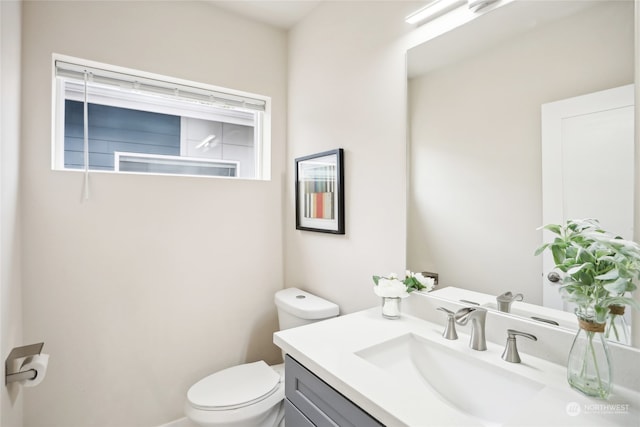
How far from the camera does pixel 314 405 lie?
977 mm

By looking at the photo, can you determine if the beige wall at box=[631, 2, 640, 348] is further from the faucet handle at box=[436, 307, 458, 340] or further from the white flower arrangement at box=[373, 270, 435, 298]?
the white flower arrangement at box=[373, 270, 435, 298]

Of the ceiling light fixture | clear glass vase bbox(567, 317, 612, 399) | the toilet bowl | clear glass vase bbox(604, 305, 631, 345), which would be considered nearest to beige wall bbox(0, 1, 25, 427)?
the toilet bowl

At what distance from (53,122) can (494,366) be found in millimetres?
2140

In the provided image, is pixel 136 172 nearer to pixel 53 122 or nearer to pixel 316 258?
pixel 53 122

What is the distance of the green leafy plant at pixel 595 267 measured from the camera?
0.71 m

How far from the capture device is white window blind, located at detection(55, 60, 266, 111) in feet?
5.42

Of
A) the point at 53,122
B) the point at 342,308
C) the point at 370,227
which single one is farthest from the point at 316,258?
the point at 53,122

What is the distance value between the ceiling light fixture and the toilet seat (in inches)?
68.7

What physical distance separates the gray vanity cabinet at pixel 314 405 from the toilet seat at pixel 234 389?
442mm

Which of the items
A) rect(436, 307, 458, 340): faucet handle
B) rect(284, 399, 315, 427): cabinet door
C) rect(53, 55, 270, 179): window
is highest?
rect(53, 55, 270, 179): window

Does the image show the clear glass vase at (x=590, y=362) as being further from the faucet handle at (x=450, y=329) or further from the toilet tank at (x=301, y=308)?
the toilet tank at (x=301, y=308)

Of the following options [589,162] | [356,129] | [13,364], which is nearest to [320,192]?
[356,129]

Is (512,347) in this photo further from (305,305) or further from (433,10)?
(433,10)

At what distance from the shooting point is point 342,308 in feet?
5.72
